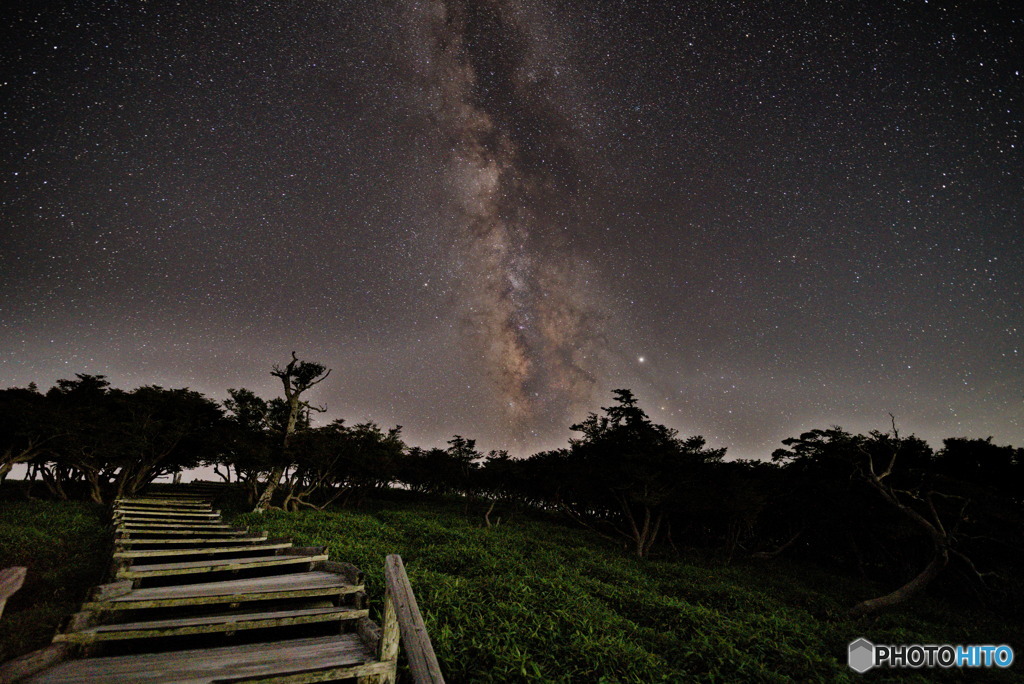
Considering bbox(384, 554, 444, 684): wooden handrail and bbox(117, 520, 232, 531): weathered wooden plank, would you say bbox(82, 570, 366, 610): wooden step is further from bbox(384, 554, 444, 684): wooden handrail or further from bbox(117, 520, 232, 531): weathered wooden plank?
bbox(117, 520, 232, 531): weathered wooden plank

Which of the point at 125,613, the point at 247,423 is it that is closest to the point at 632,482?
the point at 125,613

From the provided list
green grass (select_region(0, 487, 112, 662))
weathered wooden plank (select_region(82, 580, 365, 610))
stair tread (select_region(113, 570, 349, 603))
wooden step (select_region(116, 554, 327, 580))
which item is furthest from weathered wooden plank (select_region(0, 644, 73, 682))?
green grass (select_region(0, 487, 112, 662))

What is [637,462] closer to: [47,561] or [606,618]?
[606,618]

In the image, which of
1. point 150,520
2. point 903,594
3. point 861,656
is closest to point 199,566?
point 150,520

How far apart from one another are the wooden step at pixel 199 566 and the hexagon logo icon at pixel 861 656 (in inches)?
426

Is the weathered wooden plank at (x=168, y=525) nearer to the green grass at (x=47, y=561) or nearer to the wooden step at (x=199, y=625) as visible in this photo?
the green grass at (x=47, y=561)

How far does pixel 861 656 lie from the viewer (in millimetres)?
8664

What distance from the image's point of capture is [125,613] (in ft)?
17.1

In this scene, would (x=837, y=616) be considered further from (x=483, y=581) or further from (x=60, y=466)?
(x=60, y=466)

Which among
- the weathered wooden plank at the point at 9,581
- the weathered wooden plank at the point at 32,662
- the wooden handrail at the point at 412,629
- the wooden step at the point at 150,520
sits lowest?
the wooden step at the point at 150,520

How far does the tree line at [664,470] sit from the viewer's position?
16.9 m

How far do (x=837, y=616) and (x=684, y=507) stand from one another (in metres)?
8.15

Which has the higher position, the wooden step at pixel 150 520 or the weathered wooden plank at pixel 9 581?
the weathered wooden plank at pixel 9 581

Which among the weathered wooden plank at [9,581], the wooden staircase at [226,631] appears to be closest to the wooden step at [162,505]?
the wooden staircase at [226,631]
